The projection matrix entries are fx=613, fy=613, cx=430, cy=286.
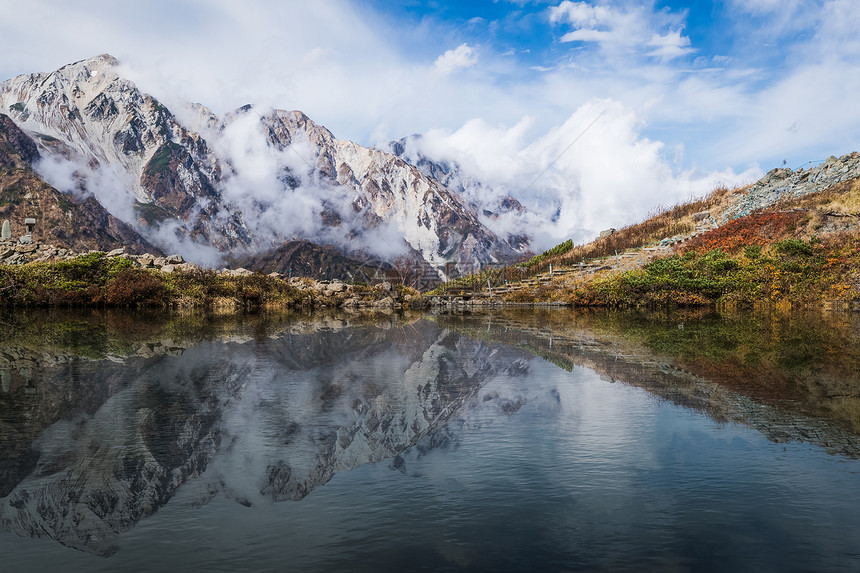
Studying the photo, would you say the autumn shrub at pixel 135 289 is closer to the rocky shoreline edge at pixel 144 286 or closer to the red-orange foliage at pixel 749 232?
the rocky shoreline edge at pixel 144 286

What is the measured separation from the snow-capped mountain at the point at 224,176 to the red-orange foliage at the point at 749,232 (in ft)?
193

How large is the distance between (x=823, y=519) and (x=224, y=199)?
158 m

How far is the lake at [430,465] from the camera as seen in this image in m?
A: 3.47

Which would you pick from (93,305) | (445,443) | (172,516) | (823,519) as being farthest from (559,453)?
(93,305)

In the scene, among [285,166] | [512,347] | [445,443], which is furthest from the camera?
[285,166]

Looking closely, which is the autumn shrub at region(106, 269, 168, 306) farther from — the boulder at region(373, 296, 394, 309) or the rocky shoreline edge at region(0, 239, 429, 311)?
the boulder at region(373, 296, 394, 309)

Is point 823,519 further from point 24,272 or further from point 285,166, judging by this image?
point 285,166

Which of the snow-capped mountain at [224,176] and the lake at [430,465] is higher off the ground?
the snow-capped mountain at [224,176]

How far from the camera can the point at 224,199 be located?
151 metres

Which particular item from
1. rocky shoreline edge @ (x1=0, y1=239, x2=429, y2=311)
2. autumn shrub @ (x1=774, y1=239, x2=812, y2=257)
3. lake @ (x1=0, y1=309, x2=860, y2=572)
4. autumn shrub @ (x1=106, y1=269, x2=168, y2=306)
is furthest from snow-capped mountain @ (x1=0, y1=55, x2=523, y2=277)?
lake @ (x1=0, y1=309, x2=860, y2=572)

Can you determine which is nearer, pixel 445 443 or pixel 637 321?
pixel 445 443

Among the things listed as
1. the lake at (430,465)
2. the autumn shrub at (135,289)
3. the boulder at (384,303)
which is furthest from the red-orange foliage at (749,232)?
the autumn shrub at (135,289)

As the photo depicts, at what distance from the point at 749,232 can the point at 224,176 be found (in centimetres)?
14314

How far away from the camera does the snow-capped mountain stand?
404ft
